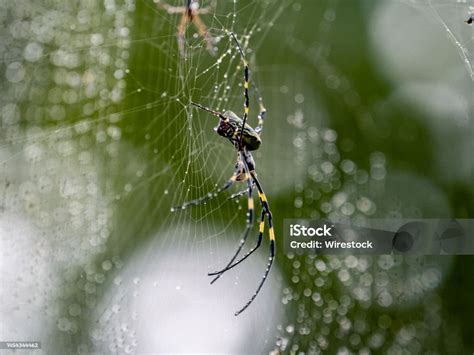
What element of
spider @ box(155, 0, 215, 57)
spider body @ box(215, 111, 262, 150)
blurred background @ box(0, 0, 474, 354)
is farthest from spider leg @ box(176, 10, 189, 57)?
spider body @ box(215, 111, 262, 150)

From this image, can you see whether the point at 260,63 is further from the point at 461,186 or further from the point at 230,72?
the point at 461,186

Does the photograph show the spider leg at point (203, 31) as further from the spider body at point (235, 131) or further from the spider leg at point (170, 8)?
the spider body at point (235, 131)

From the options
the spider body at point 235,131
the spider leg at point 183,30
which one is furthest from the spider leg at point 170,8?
the spider body at point 235,131

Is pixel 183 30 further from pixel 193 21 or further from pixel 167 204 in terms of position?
pixel 167 204

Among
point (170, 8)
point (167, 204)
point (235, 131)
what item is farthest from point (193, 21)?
point (167, 204)

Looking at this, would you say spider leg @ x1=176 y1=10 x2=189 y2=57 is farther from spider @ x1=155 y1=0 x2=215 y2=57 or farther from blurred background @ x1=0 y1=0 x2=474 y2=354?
blurred background @ x1=0 y1=0 x2=474 y2=354

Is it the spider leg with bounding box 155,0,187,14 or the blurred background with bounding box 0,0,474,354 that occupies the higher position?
the spider leg with bounding box 155,0,187,14

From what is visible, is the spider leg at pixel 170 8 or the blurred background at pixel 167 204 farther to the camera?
the blurred background at pixel 167 204

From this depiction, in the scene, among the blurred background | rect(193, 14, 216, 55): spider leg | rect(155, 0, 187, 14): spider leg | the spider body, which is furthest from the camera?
the blurred background

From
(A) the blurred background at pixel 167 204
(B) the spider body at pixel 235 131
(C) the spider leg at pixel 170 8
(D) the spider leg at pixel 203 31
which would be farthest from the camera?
(A) the blurred background at pixel 167 204
